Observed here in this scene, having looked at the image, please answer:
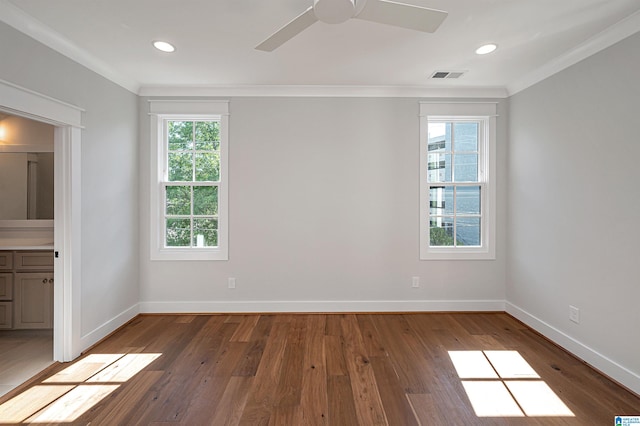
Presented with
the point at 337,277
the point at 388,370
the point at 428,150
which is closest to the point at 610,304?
the point at 388,370

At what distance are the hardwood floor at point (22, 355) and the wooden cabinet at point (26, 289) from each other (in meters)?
0.09

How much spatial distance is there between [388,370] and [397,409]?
1.49 feet

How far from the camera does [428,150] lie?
3723mm

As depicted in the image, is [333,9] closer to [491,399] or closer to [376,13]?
[376,13]

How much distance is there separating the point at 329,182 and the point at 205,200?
152cm

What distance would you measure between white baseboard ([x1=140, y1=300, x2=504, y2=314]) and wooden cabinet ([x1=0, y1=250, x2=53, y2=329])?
894 millimetres

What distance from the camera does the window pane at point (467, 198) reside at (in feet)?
12.3

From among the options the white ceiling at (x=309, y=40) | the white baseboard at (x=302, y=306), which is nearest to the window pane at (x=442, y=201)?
A: the white baseboard at (x=302, y=306)

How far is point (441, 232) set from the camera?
3.77 m

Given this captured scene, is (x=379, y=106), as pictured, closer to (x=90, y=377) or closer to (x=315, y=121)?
(x=315, y=121)

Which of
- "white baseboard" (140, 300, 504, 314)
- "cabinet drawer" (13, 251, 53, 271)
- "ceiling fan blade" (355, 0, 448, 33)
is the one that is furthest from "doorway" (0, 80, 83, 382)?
"ceiling fan blade" (355, 0, 448, 33)

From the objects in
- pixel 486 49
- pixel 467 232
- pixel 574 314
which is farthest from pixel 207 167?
pixel 574 314

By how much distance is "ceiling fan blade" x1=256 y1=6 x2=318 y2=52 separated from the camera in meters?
1.68

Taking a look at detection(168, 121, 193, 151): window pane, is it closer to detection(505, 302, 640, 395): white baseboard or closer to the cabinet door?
the cabinet door
